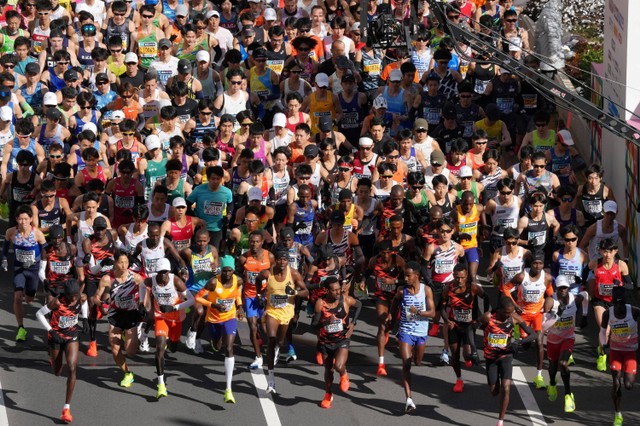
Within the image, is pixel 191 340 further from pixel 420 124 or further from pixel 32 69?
pixel 32 69

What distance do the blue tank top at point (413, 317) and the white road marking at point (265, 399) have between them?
6.27ft

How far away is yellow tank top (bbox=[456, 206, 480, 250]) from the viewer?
73.9ft

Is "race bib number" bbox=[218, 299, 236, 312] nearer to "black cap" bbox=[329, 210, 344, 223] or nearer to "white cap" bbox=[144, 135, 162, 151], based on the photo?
"black cap" bbox=[329, 210, 344, 223]

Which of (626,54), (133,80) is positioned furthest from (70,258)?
(626,54)

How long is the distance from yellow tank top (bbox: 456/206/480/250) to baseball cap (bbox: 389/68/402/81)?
3.66 meters

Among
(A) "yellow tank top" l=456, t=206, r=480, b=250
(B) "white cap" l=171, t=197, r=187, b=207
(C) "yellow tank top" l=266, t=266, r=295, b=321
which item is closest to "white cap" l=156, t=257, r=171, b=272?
(B) "white cap" l=171, t=197, r=187, b=207

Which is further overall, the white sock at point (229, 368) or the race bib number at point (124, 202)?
the race bib number at point (124, 202)

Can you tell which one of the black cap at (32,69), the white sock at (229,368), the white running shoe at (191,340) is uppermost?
the black cap at (32,69)

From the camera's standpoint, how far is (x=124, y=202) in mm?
23250

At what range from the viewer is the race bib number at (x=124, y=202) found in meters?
23.2

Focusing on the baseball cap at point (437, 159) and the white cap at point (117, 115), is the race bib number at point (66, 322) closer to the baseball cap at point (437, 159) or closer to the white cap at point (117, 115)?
the white cap at point (117, 115)

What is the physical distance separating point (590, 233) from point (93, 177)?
7204 millimetres

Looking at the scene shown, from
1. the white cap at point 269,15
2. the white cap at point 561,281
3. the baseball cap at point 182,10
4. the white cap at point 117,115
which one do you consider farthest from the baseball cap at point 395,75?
the white cap at point 561,281

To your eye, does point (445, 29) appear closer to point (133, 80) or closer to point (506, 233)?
point (506, 233)
